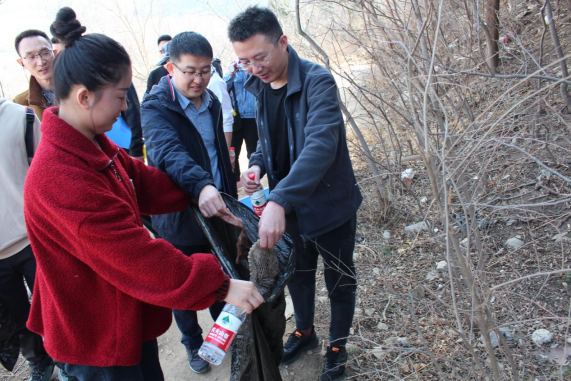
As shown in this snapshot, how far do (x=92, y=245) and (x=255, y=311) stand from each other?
74cm

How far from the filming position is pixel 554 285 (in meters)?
2.56

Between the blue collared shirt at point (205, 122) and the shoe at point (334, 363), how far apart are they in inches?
46.4

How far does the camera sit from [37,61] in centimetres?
299

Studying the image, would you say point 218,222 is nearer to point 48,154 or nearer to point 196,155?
point 196,155

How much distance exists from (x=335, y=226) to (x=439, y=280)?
1259 millimetres

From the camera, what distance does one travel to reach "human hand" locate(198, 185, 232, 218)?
6.26 ft

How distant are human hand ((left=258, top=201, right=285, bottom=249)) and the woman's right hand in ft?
→ 0.75

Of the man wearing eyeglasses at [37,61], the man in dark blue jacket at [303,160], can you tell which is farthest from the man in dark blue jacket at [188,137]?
the man wearing eyeglasses at [37,61]

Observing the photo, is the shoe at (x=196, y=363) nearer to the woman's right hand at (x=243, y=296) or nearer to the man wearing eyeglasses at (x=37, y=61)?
the woman's right hand at (x=243, y=296)

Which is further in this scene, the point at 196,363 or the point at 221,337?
the point at 196,363

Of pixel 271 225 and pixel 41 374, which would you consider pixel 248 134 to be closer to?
pixel 41 374

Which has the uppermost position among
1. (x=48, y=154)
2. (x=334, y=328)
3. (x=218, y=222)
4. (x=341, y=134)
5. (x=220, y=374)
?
(x=48, y=154)

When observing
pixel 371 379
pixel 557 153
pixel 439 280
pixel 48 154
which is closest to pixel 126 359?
pixel 48 154

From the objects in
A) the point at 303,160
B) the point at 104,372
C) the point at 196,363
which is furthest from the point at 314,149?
the point at 196,363
